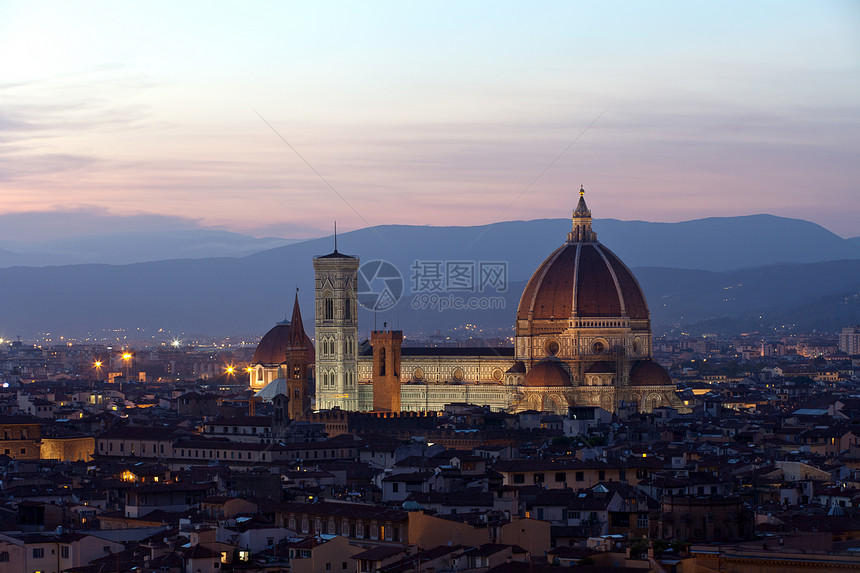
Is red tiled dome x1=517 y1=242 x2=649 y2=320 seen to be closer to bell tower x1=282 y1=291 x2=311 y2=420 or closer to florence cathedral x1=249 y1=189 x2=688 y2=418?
florence cathedral x1=249 y1=189 x2=688 y2=418

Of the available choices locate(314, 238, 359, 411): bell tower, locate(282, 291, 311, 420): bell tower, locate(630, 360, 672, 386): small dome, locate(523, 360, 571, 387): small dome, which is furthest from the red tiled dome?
locate(282, 291, 311, 420): bell tower

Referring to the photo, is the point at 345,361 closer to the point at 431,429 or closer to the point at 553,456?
the point at 431,429

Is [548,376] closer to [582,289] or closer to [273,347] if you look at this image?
[582,289]

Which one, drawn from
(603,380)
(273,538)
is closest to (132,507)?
(273,538)

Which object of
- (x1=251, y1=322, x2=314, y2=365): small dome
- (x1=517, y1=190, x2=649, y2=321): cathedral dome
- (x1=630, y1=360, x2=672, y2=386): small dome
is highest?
(x1=517, y1=190, x2=649, y2=321): cathedral dome

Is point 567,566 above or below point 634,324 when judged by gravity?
below

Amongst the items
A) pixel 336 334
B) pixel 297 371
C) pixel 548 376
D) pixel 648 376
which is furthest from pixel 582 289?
pixel 297 371

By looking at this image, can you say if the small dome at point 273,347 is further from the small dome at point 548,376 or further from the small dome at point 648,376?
the small dome at point 648,376
